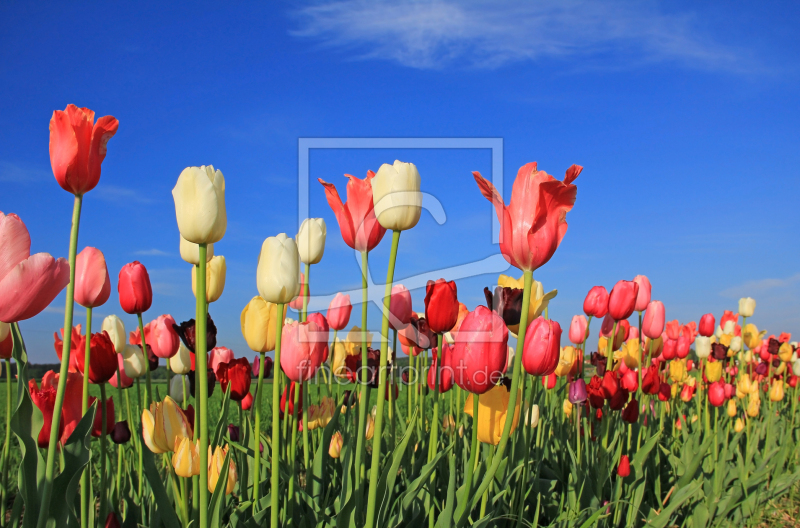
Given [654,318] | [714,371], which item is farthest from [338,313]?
[714,371]

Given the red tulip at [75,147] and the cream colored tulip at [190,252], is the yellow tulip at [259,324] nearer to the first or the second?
the cream colored tulip at [190,252]

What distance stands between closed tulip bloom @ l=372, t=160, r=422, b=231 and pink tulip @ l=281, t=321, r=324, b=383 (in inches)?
23.5

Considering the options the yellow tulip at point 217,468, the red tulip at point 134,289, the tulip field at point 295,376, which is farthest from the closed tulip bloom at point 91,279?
the yellow tulip at point 217,468

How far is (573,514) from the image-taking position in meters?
2.56

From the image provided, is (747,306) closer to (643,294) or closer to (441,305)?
(643,294)

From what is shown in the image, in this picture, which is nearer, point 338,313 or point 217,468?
point 217,468

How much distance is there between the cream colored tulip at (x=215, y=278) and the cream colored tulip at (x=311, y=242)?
334mm

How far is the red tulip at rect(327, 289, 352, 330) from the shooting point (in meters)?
2.72

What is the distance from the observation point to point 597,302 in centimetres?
296

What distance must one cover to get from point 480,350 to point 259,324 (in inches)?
34.8

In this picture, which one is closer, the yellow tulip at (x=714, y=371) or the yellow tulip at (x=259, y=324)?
the yellow tulip at (x=259, y=324)

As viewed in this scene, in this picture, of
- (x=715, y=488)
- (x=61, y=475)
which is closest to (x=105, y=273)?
(x=61, y=475)

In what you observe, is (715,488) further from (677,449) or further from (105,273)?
(105,273)

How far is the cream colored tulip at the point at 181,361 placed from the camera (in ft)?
8.51
